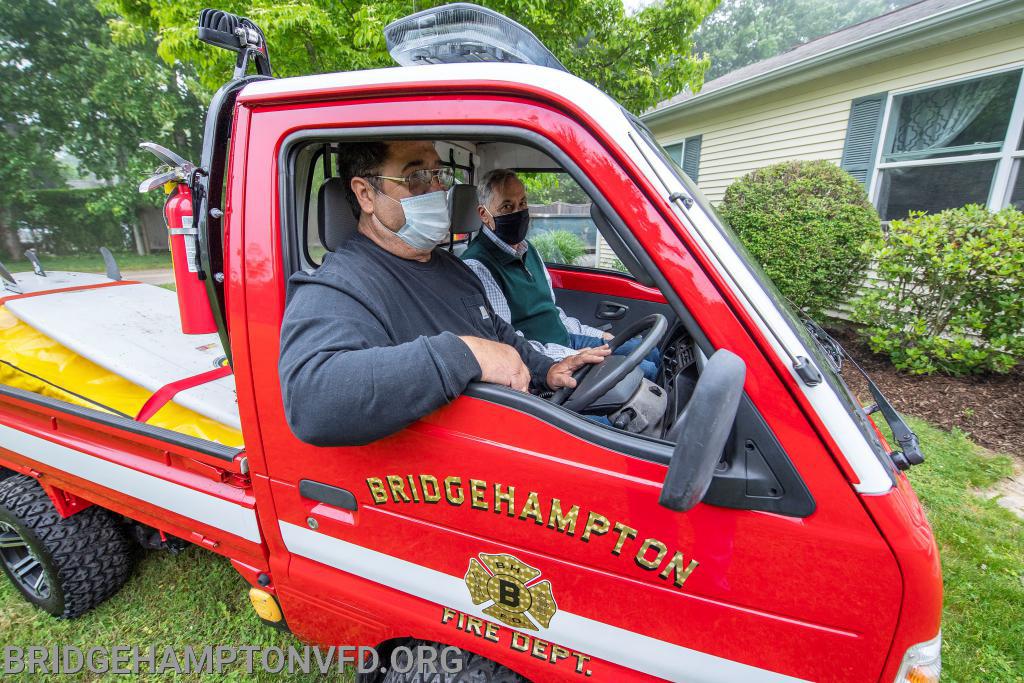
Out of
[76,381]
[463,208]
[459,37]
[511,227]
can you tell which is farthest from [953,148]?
[76,381]

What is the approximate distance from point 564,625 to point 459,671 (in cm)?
34

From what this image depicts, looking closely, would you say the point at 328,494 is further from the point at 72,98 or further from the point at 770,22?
the point at 770,22

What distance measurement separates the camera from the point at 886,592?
98 cm

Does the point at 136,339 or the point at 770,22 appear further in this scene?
the point at 770,22

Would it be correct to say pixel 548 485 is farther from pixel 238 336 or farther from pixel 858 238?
pixel 858 238

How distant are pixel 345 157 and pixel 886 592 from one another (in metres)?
1.82

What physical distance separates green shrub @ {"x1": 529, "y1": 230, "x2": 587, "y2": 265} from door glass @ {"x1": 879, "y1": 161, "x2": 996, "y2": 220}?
14.2 ft

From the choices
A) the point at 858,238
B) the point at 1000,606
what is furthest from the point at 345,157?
the point at 858,238

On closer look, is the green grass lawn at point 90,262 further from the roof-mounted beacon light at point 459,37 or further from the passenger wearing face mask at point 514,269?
the roof-mounted beacon light at point 459,37

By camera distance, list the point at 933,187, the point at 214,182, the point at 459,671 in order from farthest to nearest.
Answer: the point at 933,187 → the point at 214,182 → the point at 459,671

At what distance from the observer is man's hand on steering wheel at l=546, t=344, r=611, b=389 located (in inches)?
73.7

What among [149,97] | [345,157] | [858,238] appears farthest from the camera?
[149,97]

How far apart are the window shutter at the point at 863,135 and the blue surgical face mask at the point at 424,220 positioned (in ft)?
23.4

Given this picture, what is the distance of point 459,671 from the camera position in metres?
1.30
